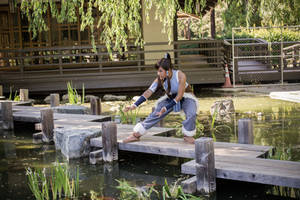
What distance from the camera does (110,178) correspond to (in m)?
6.48

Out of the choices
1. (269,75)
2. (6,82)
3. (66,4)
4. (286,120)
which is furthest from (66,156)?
(269,75)

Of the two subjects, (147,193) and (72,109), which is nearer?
(147,193)

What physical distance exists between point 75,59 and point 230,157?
42.0 ft

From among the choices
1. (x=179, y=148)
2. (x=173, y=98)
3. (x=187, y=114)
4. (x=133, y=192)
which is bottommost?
(x=133, y=192)

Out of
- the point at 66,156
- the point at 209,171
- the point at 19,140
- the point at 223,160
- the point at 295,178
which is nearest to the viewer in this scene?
the point at 295,178

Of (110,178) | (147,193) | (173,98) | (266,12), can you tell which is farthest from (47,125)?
(266,12)

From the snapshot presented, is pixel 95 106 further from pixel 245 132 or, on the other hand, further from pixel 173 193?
pixel 173 193

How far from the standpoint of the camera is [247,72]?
17.0 metres

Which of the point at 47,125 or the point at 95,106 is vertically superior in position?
the point at 95,106

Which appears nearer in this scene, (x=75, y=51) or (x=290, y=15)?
(x=290, y=15)

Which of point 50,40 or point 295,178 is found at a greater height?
point 50,40

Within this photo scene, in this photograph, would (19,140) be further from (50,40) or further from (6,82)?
Result: (50,40)

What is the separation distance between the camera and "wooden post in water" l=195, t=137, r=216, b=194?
17.9ft

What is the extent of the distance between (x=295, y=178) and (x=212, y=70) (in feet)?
36.9
